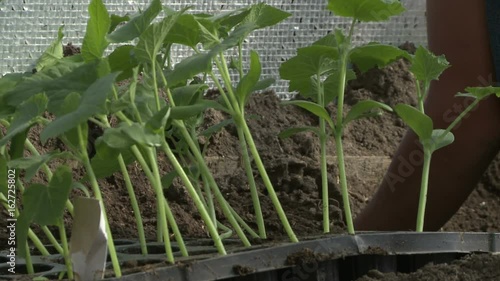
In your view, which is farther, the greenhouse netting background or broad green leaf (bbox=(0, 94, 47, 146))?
the greenhouse netting background

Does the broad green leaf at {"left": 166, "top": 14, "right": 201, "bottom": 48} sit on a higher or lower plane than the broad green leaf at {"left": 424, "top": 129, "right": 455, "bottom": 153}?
higher

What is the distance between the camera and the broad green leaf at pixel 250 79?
126cm

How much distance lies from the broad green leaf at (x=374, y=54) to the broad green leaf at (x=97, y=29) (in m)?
0.37

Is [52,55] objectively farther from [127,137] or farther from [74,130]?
[127,137]

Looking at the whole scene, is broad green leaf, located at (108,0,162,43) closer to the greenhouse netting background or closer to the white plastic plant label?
the white plastic plant label

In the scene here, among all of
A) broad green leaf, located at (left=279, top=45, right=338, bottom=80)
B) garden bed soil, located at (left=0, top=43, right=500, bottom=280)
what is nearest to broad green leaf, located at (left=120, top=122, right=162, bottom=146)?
broad green leaf, located at (left=279, top=45, right=338, bottom=80)

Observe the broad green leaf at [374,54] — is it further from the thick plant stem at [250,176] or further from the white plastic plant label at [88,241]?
the white plastic plant label at [88,241]

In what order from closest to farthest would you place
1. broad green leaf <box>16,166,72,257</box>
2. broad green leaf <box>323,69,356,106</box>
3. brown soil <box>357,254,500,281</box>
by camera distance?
broad green leaf <box>16,166,72,257</box>
brown soil <box>357,254,500,281</box>
broad green leaf <box>323,69,356,106</box>

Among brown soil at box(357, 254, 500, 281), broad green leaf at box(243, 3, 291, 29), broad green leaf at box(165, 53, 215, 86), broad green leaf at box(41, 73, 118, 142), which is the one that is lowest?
brown soil at box(357, 254, 500, 281)

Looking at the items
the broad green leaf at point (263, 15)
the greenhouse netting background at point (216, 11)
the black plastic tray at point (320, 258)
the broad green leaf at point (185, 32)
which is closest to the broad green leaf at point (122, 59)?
the broad green leaf at point (185, 32)

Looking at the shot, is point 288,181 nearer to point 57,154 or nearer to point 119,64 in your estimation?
point 119,64

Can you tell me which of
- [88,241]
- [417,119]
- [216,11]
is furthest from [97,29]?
[216,11]

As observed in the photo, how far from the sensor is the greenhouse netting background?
7.48 ft

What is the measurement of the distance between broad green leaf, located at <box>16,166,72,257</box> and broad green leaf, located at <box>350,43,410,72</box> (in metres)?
0.47
